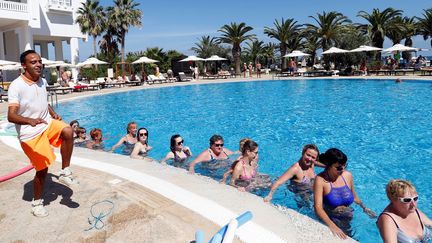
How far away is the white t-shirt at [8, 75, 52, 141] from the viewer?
3.19 meters

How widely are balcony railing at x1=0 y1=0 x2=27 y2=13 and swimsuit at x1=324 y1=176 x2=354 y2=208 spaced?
25.1 meters

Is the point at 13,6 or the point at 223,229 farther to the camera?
the point at 13,6

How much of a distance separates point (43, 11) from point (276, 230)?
103ft

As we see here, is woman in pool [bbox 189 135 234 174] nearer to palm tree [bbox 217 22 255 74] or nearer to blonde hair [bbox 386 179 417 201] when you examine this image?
blonde hair [bbox 386 179 417 201]

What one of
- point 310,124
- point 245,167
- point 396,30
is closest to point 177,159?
point 245,167

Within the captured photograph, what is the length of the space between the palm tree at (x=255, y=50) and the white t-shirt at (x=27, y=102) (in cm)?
4711

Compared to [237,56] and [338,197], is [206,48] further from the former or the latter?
[338,197]

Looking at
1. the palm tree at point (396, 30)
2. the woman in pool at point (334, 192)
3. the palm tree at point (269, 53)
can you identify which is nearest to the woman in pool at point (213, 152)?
the woman in pool at point (334, 192)

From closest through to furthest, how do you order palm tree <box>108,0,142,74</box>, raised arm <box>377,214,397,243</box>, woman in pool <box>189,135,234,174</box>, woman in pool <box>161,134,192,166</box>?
raised arm <box>377,214,397,243</box>
woman in pool <box>189,135,234,174</box>
woman in pool <box>161,134,192,166</box>
palm tree <box>108,0,142,74</box>

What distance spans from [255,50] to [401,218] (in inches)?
1872

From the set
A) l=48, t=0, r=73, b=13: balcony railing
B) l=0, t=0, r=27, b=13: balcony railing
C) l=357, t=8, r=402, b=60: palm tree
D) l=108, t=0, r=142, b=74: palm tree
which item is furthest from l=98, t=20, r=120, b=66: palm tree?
l=357, t=8, r=402, b=60: palm tree

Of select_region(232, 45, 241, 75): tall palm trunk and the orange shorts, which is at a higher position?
select_region(232, 45, 241, 75): tall palm trunk

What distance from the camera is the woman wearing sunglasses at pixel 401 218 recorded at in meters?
2.98

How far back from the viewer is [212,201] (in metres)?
3.86
